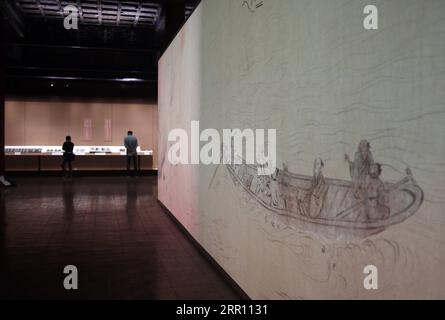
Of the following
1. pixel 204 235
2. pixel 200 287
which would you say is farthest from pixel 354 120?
pixel 204 235

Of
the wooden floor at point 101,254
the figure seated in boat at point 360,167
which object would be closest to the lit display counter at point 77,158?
the wooden floor at point 101,254

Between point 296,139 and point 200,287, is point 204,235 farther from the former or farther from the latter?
point 296,139

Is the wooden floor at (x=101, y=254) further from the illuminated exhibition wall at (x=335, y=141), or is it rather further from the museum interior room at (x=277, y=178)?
the illuminated exhibition wall at (x=335, y=141)

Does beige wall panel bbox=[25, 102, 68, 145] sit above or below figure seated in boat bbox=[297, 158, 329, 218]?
above

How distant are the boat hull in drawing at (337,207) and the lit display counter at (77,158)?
46.7 ft

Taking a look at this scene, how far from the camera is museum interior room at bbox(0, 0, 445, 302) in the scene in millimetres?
1658

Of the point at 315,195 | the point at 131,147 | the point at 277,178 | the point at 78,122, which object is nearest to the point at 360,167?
the point at 315,195

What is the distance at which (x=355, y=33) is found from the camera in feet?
6.47

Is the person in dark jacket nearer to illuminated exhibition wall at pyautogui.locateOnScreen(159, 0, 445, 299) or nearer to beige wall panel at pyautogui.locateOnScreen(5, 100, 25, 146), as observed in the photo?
beige wall panel at pyautogui.locateOnScreen(5, 100, 25, 146)

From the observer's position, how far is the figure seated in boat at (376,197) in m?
1.82

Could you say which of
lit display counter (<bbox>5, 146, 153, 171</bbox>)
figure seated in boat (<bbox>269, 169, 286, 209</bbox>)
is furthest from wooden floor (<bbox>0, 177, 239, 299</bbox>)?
lit display counter (<bbox>5, 146, 153, 171</bbox>)

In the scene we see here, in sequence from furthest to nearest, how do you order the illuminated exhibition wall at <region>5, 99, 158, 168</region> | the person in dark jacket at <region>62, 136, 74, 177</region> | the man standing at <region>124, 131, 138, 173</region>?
the illuminated exhibition wall at <region>5, 99, 158, 168</region>, the man standing at <region>124, 131, 138, 173</region>, the person in dark jacket at <region>62, 136, 74, 177</region>

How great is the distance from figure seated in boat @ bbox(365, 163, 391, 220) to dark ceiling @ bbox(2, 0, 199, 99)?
27.6 feet
